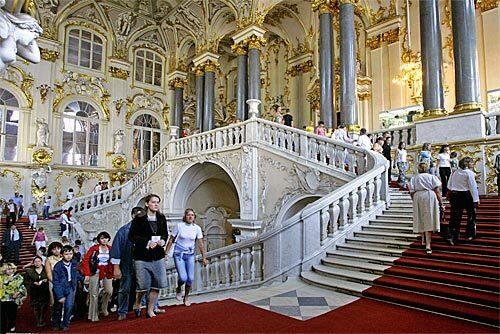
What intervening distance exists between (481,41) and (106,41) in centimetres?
1694

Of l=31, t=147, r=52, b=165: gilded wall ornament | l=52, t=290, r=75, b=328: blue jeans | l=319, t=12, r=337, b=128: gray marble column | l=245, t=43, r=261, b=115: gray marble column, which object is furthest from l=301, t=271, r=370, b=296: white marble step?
l=31, t=147, r=52, b=165: gilded wall ornament

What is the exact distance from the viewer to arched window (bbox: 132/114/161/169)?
18.6m

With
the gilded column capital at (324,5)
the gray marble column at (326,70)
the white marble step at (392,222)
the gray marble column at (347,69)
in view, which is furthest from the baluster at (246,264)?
the gilded column capital at (324,5)

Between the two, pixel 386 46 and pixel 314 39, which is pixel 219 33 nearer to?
pixel 314 39

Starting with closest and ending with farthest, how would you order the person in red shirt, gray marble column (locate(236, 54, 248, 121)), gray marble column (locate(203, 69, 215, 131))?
the person in red shirt → gray marble column (locate(236, 54, 248, 121)) → gray marble column (locate(203, 69, 215, 131))

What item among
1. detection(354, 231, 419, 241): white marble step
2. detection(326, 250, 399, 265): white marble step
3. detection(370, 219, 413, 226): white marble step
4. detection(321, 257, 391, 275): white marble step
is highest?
detection(370, 219, 413, 226): white marble step

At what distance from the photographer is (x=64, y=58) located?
16578 millimetres

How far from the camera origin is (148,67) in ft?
64.3

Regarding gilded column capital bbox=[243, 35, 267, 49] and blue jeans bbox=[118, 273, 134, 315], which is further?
gilded column capital bbox=[243, 35, 267, 49]

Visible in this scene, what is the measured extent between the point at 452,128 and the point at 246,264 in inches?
239

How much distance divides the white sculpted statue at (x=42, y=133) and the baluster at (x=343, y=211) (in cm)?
1429

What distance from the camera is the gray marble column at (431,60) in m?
8.81

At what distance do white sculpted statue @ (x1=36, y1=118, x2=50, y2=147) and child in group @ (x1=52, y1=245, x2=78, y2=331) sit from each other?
42.3ft

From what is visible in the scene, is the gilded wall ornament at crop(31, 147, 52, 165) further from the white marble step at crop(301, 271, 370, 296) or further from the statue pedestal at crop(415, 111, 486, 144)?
the statue pedestal at crop(415, 111, 486, 144)
